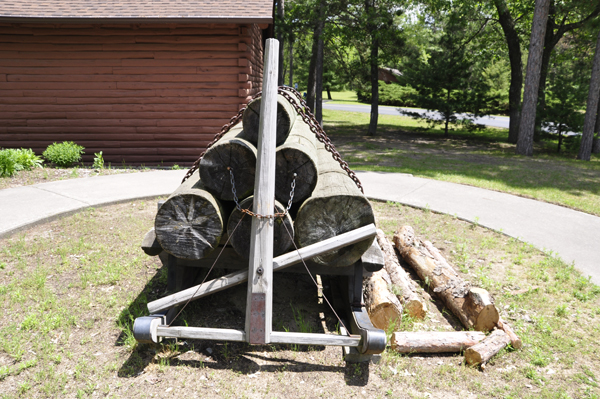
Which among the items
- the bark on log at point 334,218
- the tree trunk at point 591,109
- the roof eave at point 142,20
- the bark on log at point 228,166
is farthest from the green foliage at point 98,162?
the tree trunk at point 591,109

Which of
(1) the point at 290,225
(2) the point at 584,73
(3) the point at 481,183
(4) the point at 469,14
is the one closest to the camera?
(1) the point at 290,225

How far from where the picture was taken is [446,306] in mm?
4168

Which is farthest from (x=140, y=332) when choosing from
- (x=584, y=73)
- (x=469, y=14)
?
(x=584, y=73)

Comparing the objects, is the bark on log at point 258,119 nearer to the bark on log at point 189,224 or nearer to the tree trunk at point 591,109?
the bark on log at point 189,224

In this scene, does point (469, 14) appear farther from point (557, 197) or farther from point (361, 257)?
point (361, 257)

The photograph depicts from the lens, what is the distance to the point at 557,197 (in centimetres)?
815

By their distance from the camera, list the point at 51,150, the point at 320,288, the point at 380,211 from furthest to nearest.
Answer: the point at 51,150 → the point at 380,211 → the point at 320,288

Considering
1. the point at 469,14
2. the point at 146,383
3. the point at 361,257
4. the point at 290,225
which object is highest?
the point at 469,14

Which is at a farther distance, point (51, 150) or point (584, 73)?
point (584, 73)

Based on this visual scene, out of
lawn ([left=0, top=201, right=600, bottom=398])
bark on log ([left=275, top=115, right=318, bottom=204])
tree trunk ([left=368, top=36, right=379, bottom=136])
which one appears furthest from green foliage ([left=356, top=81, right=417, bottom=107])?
bark on log ([left=275, top=115, right=318, bottom=204])

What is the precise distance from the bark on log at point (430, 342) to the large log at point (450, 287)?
24cm

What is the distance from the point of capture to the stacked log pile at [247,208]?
3.21 m

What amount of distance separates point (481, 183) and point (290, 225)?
7016 millimetres

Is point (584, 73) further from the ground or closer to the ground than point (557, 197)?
further from the ground
